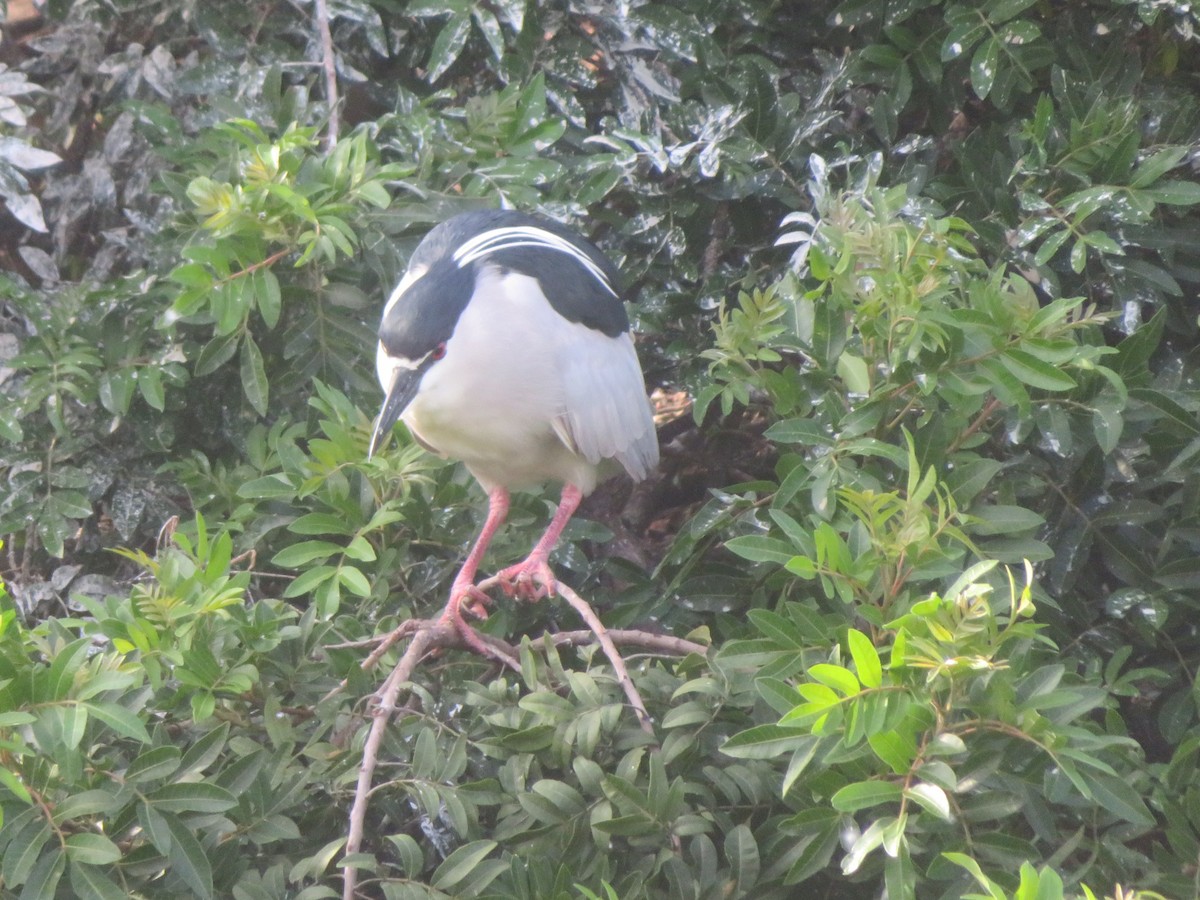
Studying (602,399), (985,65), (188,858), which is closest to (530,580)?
(602,399)

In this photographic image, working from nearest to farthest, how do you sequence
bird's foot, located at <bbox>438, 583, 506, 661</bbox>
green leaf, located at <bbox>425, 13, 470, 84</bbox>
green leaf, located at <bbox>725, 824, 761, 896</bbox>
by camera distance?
green leaf, located at <bbox>725, 824, 761, 896</bbox>, bird's foot, located at <bbox>438, 583, 506, 661</bbox>, green leaf, located at <bbox>425, 13, 470, 84</bbox>

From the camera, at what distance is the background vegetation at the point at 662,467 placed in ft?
5.23

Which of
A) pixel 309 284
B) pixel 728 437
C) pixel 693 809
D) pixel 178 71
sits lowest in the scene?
pixel 728 437

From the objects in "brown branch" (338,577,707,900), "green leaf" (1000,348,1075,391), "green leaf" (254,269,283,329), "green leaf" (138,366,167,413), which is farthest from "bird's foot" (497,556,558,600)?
"green leaf" (1000,348,1075,391)

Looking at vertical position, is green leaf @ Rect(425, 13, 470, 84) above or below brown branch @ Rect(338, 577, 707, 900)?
above

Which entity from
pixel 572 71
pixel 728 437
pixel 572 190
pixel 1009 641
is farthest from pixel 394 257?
pixel 1009 641

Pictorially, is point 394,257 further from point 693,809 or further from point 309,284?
point 693,809

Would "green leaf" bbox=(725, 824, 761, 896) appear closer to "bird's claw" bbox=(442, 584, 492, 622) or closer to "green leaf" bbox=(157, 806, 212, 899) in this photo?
"green leaf" bbox=(157, 806, 212, 899)

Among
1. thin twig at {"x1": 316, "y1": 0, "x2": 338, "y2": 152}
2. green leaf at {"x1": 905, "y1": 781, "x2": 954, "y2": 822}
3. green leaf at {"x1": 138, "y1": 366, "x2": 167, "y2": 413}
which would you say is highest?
thin twig at {"x1": 316, "y1": 0, "x2": 338, "y2": 152}

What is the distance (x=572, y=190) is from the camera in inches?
111

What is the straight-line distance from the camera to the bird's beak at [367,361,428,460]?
2.29m

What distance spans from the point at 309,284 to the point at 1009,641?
158cm

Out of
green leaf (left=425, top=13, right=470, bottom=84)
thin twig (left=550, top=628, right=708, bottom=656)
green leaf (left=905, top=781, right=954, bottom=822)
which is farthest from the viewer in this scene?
green leaf (left=425, top=13, right=470, bottom=84)

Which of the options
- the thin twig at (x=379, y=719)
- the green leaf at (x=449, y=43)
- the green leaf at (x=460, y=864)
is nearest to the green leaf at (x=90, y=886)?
the thin twig at (x=379, y=719)
